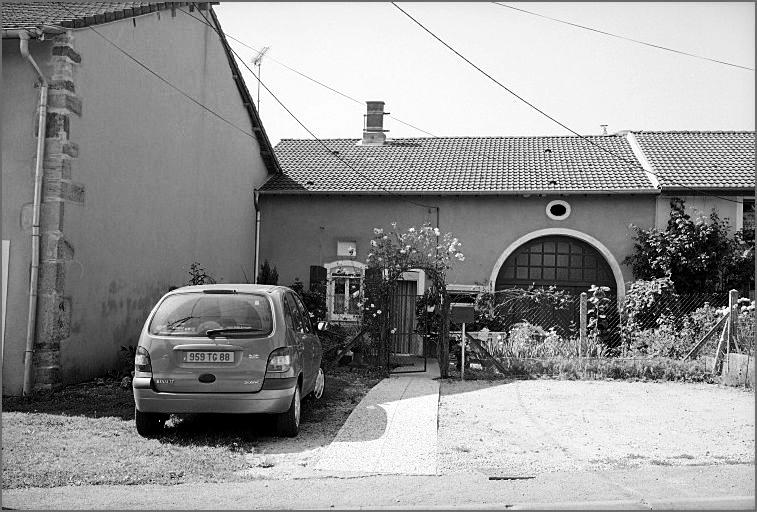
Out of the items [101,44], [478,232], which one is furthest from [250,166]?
[101,44]

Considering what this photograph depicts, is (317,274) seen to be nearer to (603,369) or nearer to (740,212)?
(603,369)

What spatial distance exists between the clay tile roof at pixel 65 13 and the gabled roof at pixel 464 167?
7.87 meters

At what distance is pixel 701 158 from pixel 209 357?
1680cm

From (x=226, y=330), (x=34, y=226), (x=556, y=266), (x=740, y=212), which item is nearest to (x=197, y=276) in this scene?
(x=34, y=226)

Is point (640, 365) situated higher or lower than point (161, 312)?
lower

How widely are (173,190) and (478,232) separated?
8.15 m

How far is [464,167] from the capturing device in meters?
20.9

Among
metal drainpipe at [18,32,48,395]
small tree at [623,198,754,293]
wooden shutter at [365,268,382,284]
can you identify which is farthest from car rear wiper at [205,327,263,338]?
small tree at [623,198,754,293]

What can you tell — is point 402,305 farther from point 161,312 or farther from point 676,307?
point 161,312

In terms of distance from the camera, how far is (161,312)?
8039 millimetres

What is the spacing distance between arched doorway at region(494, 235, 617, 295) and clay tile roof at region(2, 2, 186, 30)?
428 inches

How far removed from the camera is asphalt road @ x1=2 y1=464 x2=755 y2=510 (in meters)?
5.68

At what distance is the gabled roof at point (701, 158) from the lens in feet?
60.4

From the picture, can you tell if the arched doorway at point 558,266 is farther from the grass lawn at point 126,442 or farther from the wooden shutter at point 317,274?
the grass lawn at point 126,442
